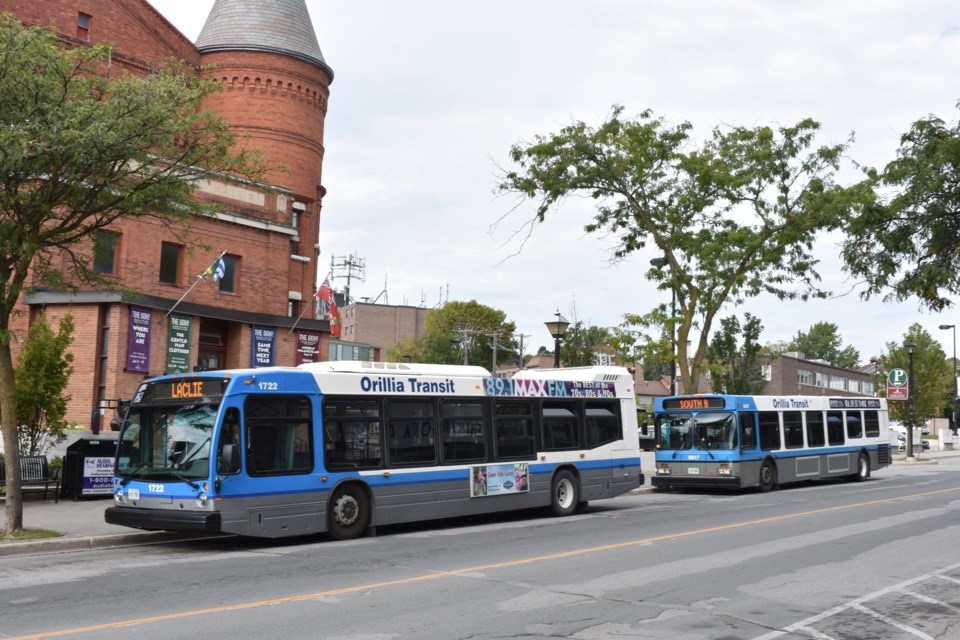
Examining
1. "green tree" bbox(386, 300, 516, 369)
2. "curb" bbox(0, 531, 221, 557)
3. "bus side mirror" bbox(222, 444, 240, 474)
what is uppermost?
"green tree" bbox(386, 300, 516, 369)

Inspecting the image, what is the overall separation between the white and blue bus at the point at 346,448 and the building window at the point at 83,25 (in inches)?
929

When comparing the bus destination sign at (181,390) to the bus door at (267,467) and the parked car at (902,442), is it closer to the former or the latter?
the bus door at (267,467)

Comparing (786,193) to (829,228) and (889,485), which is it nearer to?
(829,228)

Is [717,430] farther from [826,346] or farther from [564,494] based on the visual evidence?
[826,346]

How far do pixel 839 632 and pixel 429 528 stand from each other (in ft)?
30.8

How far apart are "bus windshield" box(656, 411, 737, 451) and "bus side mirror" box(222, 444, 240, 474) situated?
15349 mm

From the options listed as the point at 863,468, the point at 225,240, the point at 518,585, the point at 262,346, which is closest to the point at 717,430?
the point at 863,468

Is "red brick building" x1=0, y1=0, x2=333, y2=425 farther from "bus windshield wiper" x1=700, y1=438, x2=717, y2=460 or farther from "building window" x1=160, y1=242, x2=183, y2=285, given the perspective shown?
"bus windshield wiper" x1=700, y1=438, x2=717, y2=460

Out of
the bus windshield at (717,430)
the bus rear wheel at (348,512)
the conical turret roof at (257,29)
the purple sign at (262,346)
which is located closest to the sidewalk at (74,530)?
the bus rear wheel at (348,512)

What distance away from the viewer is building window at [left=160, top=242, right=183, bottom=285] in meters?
29.9

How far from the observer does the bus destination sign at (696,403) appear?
24.8 meters

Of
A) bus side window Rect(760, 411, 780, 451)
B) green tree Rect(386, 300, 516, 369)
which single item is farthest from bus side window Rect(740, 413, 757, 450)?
green tree Rect(386, 300, 516, 369)

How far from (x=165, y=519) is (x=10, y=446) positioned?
301 centimetres

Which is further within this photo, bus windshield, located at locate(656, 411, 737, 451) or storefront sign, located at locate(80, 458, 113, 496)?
bus windshield, located at locate(656, 411, 737, 451)
